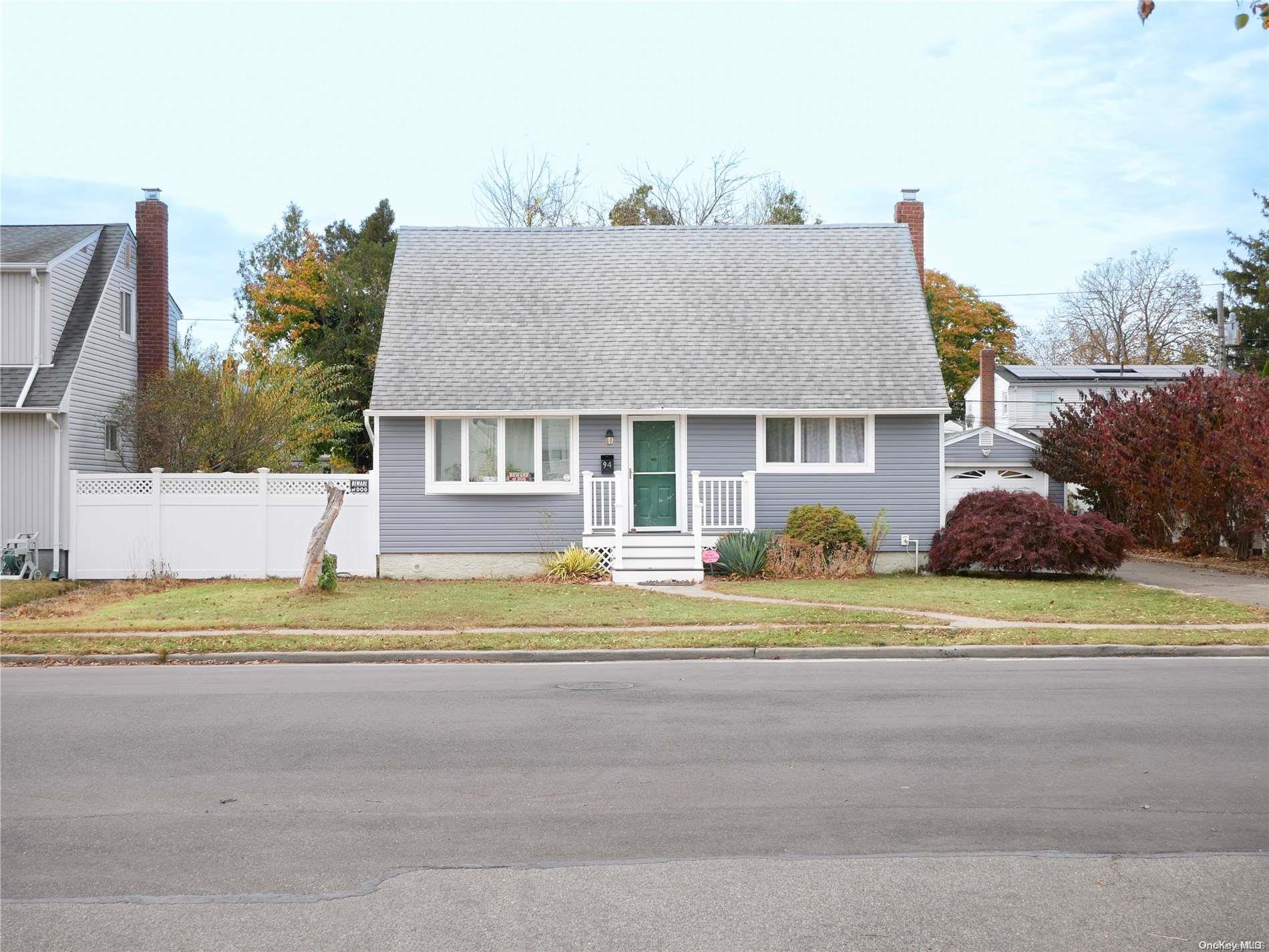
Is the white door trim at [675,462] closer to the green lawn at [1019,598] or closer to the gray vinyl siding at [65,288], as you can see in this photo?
the green lawn at [1019,598]

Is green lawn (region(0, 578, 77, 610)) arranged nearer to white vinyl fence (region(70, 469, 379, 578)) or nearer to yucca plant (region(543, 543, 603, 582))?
white vinyl fence (region(70, 469, 379, 578))

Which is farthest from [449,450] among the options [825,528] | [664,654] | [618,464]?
[664,654]

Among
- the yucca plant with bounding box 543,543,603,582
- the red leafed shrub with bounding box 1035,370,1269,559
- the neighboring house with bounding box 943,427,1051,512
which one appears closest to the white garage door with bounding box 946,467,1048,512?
the neighboring house with bounding box 943,427,1051,512

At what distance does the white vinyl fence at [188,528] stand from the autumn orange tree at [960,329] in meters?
Result: 41.5

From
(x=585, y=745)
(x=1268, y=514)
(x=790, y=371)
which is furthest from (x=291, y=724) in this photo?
(x=1268, y=514)

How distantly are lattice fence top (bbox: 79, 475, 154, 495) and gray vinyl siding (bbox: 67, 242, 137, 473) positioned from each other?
112cm

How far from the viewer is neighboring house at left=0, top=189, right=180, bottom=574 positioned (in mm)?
21297

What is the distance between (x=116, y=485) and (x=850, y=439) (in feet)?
44.2

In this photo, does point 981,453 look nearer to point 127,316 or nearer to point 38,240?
point 127,316

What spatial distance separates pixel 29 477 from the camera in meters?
21.4

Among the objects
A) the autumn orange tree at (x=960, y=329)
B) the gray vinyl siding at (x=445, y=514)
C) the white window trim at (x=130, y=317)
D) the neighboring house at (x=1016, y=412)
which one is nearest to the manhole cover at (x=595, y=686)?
the gray vinyl siding at (x=445, y=514)

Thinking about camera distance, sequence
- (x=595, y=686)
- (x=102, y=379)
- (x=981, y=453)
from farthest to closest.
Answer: (x=981, y=453), (x=102, y=379), (x=595, y=686)

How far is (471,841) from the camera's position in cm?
595

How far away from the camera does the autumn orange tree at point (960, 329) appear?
5706 centimetres
